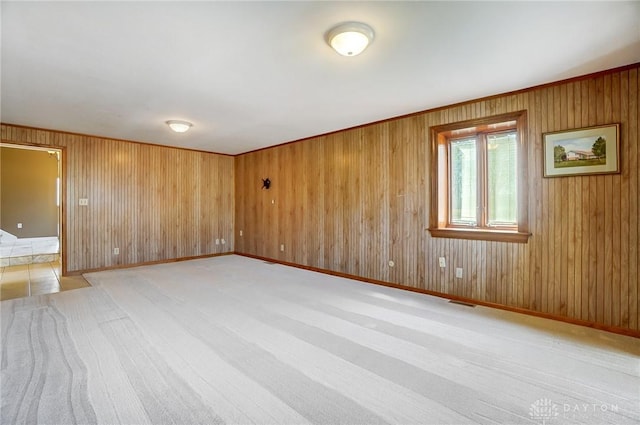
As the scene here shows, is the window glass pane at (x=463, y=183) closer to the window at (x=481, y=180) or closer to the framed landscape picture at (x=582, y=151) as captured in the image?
the window at (x=481, y=180)

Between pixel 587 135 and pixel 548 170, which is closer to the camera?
pixel 587 135

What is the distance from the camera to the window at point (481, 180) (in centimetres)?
336

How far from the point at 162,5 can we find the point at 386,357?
289cm

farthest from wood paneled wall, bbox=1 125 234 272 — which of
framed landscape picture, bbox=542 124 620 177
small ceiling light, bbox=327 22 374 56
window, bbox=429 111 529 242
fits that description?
framed landscape picture, bbox=542 124 620 177

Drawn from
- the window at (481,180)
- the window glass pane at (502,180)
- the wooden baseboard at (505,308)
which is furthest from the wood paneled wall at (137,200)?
the window glass pane at (502,180)

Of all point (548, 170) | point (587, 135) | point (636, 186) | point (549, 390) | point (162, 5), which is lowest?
point (549, 390)

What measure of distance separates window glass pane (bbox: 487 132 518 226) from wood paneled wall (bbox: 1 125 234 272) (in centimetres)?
567

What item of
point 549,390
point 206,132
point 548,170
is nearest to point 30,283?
point 206,132

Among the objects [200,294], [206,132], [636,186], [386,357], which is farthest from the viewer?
[206,132]

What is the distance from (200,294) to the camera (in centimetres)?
392

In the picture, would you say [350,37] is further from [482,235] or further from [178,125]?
[178,125]

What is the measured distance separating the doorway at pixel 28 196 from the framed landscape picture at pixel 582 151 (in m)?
11.2

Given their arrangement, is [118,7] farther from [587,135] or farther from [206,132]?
[587,135]

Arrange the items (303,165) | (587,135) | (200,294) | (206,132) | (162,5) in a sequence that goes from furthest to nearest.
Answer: (303,165) → (206,132) → (200,294) → (587,135) → (162,5)
